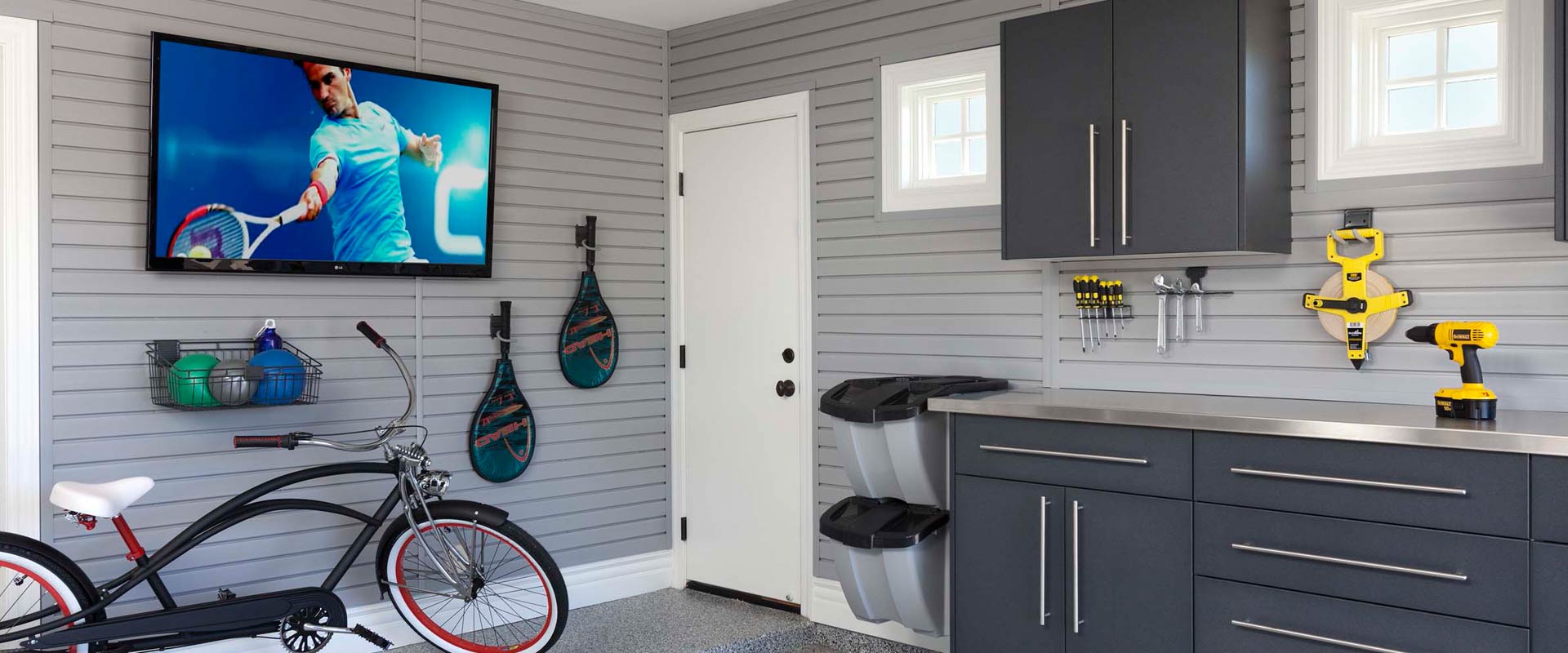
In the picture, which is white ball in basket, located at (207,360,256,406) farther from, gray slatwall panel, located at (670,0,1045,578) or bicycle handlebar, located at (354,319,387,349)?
gray slatwall panel, located at (670,0,1045,578)

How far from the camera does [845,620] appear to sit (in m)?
4.31

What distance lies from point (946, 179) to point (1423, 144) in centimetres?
155

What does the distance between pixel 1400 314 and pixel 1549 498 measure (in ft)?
2.60

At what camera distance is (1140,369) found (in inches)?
141

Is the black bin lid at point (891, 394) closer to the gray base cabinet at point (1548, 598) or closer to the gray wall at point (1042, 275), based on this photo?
the gray wall at point (1042, 275)

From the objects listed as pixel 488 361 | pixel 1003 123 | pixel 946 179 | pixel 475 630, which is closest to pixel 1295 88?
pixel 1003 123

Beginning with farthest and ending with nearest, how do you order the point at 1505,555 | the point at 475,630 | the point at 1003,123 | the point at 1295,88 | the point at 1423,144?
the point at 475,630
the point at 1003,123
the point at 1295,88
the point at 1423,144
the point at 1505,555

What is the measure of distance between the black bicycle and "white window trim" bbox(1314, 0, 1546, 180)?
9.04 ft

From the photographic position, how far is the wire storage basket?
11.4 ft

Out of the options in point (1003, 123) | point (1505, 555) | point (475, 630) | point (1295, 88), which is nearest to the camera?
point (1505, 555)

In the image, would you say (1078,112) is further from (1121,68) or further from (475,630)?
(475,630)

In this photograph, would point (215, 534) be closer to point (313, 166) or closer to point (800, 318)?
point (313, 166)

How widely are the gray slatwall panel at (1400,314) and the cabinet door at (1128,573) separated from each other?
1.96 ft

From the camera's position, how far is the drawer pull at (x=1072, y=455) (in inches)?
121
